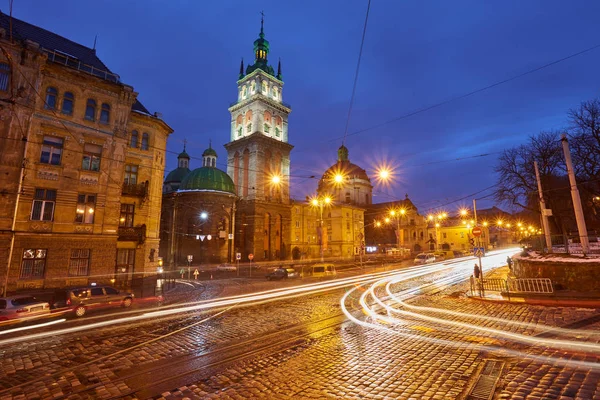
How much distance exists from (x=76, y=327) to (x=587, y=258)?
23.8 m

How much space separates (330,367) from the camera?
6617 mm

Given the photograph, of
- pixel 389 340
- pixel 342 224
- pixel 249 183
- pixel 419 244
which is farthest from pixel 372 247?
pixel 389 340

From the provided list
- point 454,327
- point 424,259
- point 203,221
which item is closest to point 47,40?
point 203,221

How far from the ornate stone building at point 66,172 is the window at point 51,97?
65 mm

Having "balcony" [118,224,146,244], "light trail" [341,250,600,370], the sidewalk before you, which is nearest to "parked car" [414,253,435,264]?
the sidewalk

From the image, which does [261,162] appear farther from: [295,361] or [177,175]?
[295,361]

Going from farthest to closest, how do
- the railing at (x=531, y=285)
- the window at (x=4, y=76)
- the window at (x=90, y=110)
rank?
the window at (x=90, y=110)
the window at (x=4, y=76)
the railing at (x=531, y=285)

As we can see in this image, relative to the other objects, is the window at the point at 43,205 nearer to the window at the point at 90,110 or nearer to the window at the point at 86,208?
the window at the point at 86,208

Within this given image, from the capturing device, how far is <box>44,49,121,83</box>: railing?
2034cm

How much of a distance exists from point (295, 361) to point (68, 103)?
77.3 ft

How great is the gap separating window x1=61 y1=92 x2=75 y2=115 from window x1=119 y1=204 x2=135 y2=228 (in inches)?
303

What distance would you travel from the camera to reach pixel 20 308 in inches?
475

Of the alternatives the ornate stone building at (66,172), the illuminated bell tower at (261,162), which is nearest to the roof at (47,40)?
the ornate stone building at (66,172)

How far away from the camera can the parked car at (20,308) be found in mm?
11711
